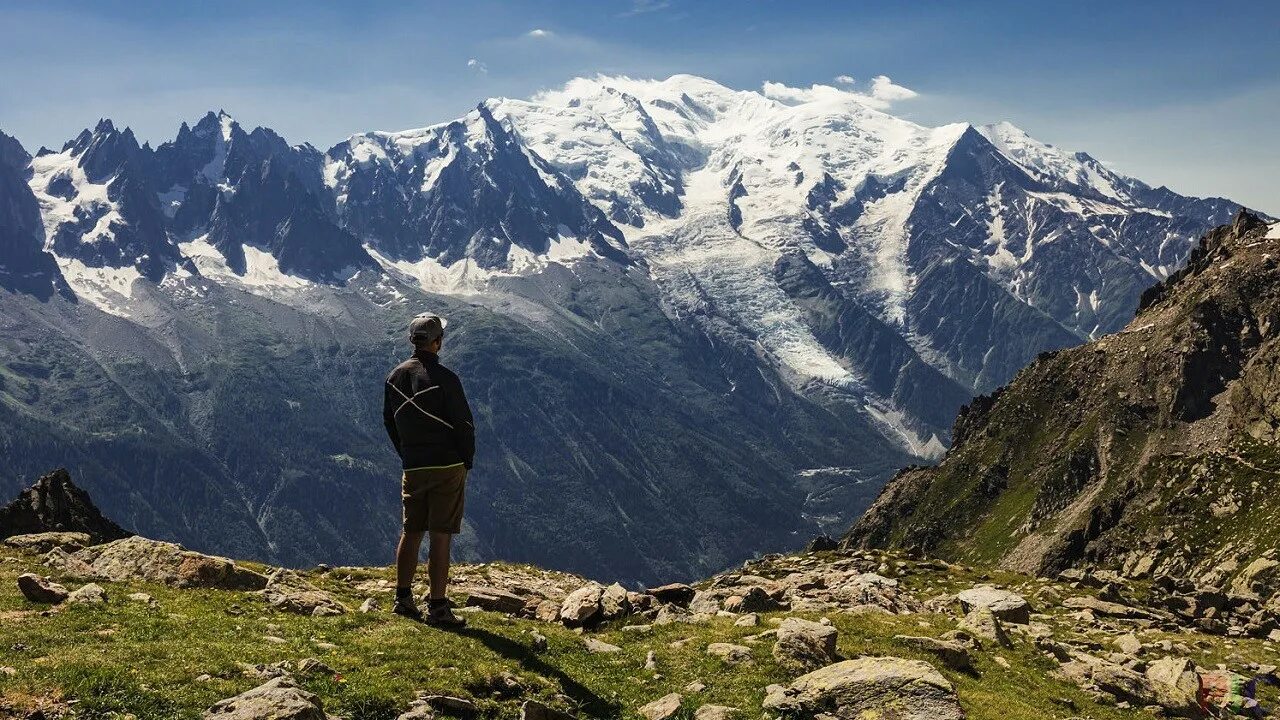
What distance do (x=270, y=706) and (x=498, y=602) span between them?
14765mm

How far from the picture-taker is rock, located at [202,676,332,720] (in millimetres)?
18688

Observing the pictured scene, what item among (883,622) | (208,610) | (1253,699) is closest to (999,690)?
(883,622)

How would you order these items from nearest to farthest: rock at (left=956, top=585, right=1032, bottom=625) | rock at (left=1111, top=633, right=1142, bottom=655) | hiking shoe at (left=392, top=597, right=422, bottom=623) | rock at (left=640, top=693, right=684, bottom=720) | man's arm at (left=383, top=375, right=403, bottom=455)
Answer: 1. rock at (left=640, top=693, right=684, bottom=720)
2. man's arm at (left=383, top=375, right=403, bottom=455)
3. hiking shoe at (left=392, top=597, right=422, bottom=623)
4. rock at (left=1111, top=633, right=1142, bottom=655)
5. rock at (left=956, top=585, right=1032, bottom=625)

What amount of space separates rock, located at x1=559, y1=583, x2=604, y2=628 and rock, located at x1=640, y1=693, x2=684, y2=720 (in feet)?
26.5

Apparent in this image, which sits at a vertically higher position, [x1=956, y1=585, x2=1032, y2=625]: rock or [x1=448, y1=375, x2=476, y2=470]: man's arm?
[x1=448, y1=375, x2=476, y2=470]: man's arm

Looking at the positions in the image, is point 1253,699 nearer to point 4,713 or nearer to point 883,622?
point 883,622

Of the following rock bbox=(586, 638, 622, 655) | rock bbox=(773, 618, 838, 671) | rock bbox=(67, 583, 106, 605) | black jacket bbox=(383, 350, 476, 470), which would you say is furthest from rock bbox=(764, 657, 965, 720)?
rock bbox=(67, 583, 106, 605)

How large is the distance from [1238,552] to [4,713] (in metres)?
134

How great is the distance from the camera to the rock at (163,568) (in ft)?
108

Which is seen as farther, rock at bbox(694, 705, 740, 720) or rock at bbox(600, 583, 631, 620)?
rock at bbox(600, 583, 631, 620)

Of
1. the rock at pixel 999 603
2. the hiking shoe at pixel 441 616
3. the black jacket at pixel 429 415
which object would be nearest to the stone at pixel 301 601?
the hiking shoe at pixel 441 616

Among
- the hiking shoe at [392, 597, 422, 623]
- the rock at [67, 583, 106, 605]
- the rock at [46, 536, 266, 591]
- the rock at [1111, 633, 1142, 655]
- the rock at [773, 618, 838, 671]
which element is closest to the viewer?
the rock at [67, 583, 106, 605]

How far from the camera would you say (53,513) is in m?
81.1

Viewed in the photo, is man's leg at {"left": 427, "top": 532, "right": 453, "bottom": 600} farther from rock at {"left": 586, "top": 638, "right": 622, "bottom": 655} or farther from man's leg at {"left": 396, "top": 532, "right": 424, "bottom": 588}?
rock at {"left": 586, "top": 638, "right": 622, "bottom": 655}
